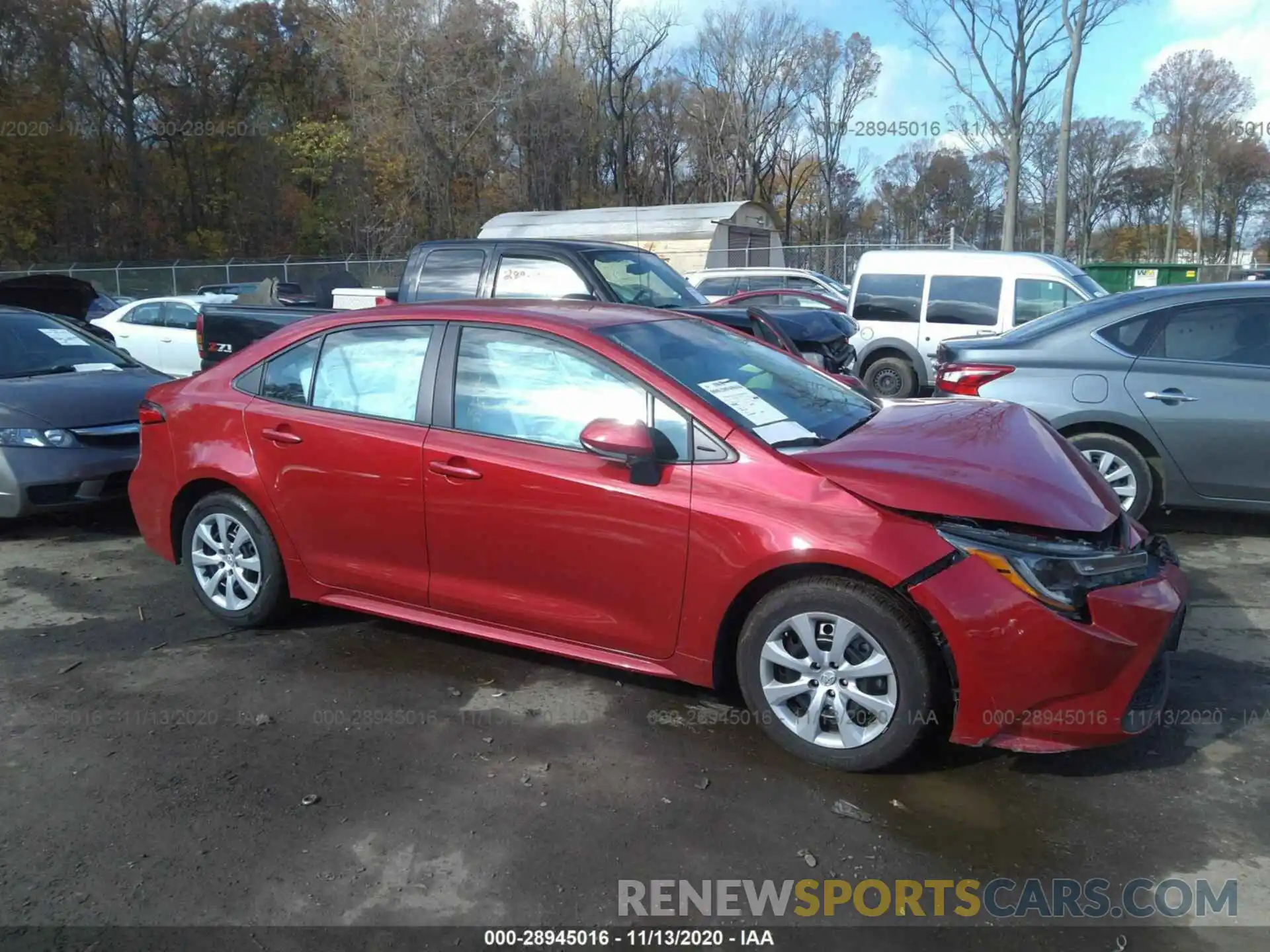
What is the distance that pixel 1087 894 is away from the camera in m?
2.88

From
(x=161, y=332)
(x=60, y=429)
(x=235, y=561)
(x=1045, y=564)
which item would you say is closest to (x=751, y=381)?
(x=1045, y=564)

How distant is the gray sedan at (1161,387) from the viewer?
5.93 meters

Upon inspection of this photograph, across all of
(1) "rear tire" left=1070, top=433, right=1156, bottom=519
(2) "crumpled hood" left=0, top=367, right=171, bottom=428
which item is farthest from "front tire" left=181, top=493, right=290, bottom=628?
(1) "rear tire" left=1070, top=433, right=1156, bottom=519

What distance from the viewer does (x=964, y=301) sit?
12.3 meters

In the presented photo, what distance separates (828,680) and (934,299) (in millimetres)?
10044

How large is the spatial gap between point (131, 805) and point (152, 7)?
48945mm

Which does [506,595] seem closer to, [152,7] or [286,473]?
[286,473]

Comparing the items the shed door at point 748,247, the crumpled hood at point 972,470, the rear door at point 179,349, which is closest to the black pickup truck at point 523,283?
the crumpled hood at point 972,470

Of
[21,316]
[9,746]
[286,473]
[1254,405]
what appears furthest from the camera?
[21,316]

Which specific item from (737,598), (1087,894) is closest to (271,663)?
(737,598)

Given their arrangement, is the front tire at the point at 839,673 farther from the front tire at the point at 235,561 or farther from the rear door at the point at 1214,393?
the rear door at the point at 1214,393

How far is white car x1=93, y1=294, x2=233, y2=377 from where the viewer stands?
46.7ft

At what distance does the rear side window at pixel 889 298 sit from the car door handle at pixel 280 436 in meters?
9.75

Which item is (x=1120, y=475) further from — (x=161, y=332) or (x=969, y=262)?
(x=161, y=332)
